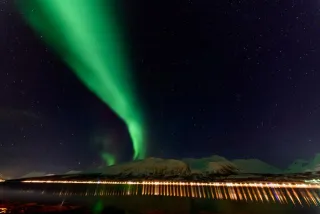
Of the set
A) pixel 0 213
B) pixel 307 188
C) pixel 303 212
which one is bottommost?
pixel 0 213

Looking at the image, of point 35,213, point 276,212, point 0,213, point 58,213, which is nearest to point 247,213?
point 276,212

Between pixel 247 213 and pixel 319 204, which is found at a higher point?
pixel 319 204

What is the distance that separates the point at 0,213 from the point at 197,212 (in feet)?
206

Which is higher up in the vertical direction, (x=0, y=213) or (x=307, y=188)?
(x=307, y=188)

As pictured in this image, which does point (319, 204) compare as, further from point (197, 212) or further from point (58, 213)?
point (58, 213)

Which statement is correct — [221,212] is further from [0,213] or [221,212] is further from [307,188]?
[307,188]

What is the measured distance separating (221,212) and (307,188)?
139666mm

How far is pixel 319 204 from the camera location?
407ft

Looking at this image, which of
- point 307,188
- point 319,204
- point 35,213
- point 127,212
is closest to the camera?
point 35,213

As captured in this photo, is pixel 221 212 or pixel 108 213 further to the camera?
pixel 221 212

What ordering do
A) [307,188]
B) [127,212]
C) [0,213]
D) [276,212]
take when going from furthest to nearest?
[307,188] < [276,212] < [127,212] < [0,213]

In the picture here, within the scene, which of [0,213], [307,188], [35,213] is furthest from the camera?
[307,188]

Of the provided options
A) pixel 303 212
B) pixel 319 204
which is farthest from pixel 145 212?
pixel 319 204

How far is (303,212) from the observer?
10631 centimetres
